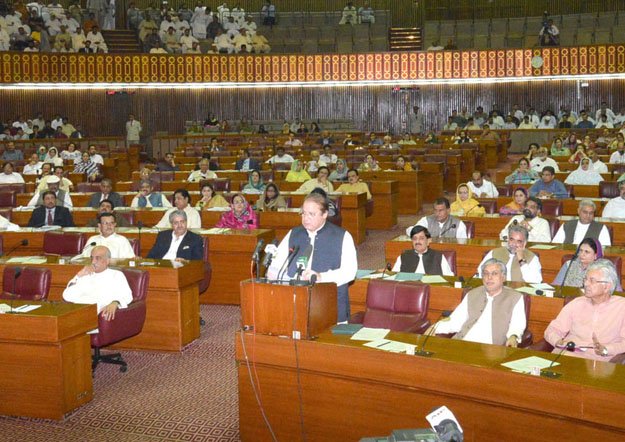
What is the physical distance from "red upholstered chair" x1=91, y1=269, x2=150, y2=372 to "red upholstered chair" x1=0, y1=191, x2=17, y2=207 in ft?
21.3

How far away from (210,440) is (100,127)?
20069 millimetres

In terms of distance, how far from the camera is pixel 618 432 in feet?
12.3

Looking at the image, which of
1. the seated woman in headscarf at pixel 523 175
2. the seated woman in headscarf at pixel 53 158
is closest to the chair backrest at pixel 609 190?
the seated woman in headscarf at pixel 523 175

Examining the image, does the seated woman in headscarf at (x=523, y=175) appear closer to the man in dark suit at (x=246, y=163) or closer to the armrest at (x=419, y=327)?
the man in dark suit at (x=246, y=163)

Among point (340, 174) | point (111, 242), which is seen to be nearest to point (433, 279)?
point (111, 242)

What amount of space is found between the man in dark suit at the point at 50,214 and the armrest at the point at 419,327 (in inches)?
225

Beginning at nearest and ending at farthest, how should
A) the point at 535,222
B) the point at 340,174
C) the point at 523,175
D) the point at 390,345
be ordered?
the point at 390,345, the point at 535,222, the point at 523,175, the point at 340,174

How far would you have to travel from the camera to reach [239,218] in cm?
938

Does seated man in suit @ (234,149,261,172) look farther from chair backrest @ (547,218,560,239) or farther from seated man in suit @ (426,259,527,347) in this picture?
seated man in suit @ (426,259,527,347)

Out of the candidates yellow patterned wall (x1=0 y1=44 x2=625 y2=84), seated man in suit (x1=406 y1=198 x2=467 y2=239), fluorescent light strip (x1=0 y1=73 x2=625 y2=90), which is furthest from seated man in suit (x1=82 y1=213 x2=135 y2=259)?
fluorescent light strip (x1=0 y1=73 x2=625 y2=90)

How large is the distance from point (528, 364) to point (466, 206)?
5845mm

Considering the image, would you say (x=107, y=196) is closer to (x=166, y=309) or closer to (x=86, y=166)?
(x=166, y=309)

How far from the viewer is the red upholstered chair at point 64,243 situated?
852cm

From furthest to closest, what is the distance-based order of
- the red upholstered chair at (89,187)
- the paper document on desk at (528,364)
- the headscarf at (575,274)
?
the red upholstered chair at (89,187) < the headscarf at (575,274) < the paper document on desk at (528,364)
